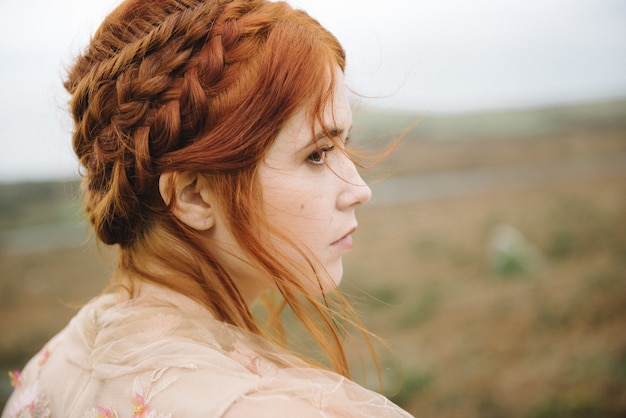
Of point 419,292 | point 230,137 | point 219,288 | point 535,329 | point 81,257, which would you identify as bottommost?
point 81,257

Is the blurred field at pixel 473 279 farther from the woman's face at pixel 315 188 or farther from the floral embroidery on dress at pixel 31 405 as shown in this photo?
the floral embroidery on dress at pixel 31 405

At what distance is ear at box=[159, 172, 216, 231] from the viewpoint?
1.49 m

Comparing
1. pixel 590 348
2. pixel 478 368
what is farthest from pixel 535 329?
pixel 478 368

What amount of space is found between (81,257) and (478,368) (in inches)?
275

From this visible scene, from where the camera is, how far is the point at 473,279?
6395 millimetres

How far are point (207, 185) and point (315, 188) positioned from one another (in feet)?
1.09

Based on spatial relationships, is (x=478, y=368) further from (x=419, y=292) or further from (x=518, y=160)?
(x=518, y=160)

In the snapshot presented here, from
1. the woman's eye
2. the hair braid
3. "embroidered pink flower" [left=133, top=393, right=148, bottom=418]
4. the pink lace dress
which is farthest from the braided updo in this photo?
"embroidered pink flower" [left=133, top=393, right=148, bottom=418]

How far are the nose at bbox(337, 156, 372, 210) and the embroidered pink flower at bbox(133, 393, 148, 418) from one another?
0.79 m

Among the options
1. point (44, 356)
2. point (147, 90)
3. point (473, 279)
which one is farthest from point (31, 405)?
point (473, 279)

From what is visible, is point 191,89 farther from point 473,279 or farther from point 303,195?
point 473,279

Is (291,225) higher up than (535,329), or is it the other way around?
(291,225)

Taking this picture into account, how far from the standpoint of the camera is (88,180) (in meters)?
1.75

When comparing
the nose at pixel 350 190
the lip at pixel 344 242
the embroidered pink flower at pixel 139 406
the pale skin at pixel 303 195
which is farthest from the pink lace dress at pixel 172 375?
the nose at pixel 350 190
